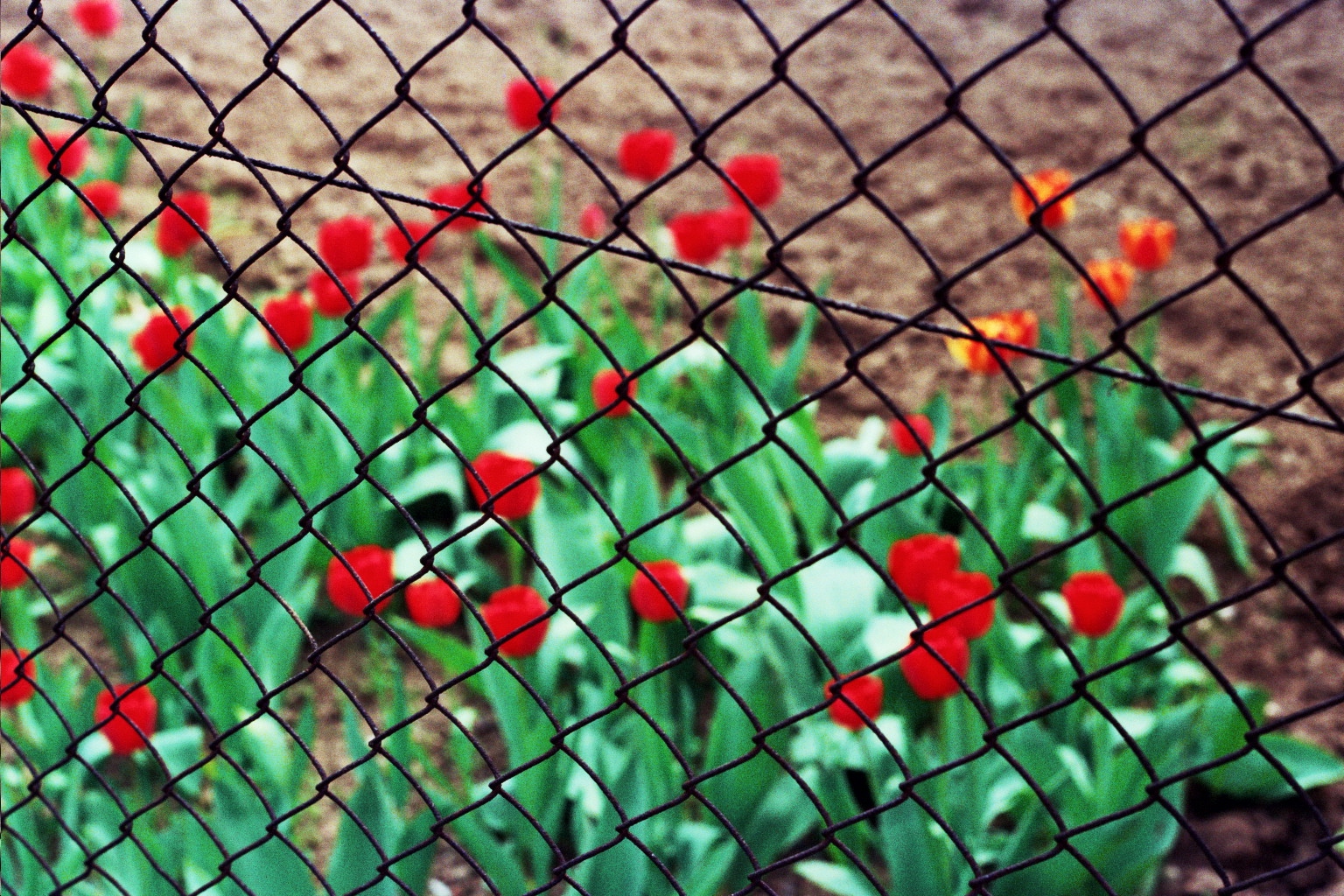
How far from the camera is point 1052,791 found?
1.58 metres

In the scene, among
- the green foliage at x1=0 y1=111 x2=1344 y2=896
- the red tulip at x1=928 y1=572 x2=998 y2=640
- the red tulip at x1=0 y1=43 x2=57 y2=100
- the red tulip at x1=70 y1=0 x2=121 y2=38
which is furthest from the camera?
the red tulip at x1=70 y1=0 x2=121 y2=38

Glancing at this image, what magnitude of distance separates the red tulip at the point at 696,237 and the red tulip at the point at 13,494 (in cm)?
88

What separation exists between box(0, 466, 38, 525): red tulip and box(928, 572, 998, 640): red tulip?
114 cm

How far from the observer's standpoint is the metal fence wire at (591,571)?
4.26 feet

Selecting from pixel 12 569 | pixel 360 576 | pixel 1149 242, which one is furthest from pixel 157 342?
pixel 1149 242

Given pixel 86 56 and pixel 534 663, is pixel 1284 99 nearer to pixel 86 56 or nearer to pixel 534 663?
pixel 534 663

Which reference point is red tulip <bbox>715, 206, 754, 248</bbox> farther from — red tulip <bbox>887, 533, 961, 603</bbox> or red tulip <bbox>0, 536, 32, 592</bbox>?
red tulip <bbox>0, 536, 32, 592</bbox>

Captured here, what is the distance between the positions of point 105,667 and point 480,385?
0.67m

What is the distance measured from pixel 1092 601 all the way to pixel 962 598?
249 mm

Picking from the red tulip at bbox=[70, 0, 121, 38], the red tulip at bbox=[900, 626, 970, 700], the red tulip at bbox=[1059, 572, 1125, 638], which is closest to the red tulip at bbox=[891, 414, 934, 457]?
the red tulip at bbox=[1059, 572, 1125, 638]

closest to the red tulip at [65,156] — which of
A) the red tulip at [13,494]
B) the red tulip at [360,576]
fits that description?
the red tulip at [13,494]

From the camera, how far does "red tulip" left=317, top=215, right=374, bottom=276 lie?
6.42ft

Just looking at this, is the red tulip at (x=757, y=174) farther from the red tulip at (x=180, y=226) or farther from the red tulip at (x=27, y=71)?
the red tulip at (x=27, y=71)

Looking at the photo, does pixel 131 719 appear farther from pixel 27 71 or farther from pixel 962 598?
pixel 27 71
